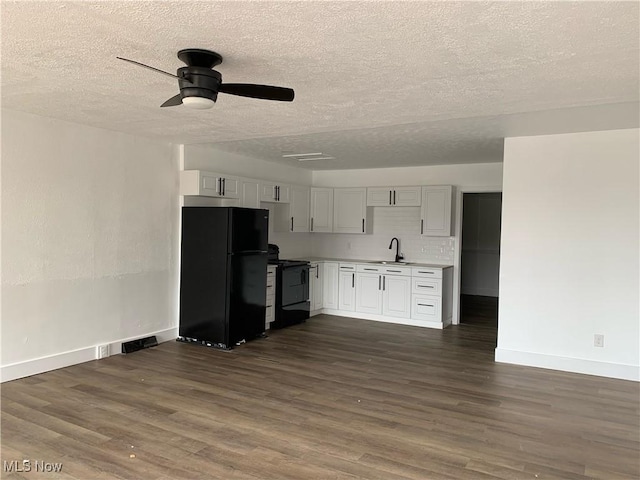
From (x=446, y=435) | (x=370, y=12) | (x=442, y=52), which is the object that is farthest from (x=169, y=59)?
(x=446, y=435)

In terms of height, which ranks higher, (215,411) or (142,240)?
(142,240)

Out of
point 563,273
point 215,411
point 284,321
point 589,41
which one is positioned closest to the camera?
point 589,41

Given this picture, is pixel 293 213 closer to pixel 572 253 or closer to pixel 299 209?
pixel 299 209

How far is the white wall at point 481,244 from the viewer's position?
1038cm

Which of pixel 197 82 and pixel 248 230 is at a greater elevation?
pixel 197 82

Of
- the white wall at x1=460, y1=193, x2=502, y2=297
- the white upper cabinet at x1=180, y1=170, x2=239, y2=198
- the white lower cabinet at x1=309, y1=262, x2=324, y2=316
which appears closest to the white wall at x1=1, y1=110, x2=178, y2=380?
the white upper cabinet at x1=180, y1=170, x2=239, y2=198

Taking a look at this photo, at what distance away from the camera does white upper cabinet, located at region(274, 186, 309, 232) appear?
300 inches

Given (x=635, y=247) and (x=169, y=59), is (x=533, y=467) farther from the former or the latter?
(x=169, y=59)

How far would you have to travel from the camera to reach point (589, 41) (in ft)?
8.05

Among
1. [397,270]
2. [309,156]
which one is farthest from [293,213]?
[397,270]

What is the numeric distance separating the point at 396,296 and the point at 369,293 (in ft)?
1.51

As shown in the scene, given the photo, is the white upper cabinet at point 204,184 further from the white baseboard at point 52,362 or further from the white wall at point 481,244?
the white wall at point 481,244

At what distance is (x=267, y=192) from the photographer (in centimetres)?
695

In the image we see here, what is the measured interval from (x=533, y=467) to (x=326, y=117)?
10.3 feet
